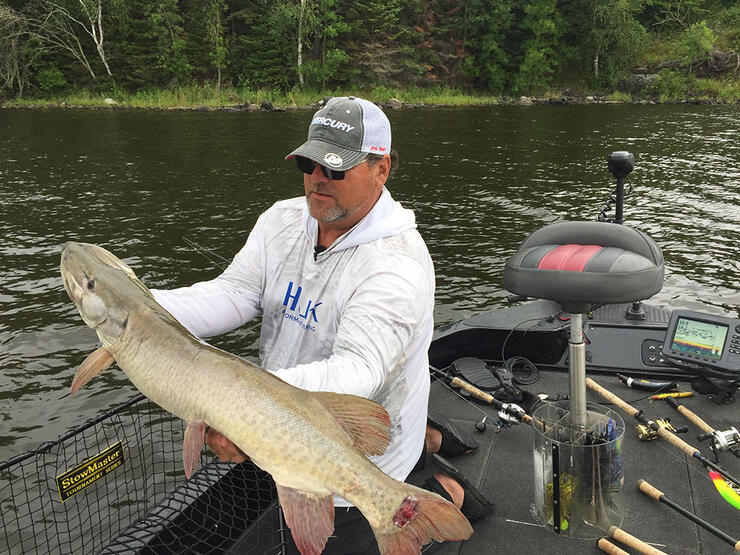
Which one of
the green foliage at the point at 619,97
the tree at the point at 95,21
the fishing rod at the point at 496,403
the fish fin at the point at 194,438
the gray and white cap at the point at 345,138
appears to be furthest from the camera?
the green foliage at the point at 619,97

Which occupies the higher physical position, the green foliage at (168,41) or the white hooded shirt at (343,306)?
the green foliage at (168,41)

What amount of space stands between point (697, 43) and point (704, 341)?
50.0 meters

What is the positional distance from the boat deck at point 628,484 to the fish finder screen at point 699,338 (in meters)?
0.43

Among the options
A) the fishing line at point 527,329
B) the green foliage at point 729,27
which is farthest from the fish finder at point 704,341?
the green foliage at point 729,27

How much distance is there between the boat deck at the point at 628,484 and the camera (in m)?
3.48

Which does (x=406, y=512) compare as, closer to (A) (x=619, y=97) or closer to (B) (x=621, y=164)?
(B) (x=621, y=164)

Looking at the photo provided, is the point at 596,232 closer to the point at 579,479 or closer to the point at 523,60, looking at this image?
the point at 579,479

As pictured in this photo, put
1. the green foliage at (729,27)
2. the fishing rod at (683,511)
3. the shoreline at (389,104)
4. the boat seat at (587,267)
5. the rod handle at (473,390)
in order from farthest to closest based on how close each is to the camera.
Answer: the green foliage at (729,27)
the shoreline at (389,104)
the rod handle at (473,390)
the fishing rod at (683,511)
the boat seat at (587,267)

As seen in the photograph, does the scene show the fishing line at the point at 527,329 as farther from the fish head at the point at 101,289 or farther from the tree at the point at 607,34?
the tree at the point at 607,34

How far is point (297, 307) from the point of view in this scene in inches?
113

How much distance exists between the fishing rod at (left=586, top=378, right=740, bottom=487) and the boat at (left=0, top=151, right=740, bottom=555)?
21mm

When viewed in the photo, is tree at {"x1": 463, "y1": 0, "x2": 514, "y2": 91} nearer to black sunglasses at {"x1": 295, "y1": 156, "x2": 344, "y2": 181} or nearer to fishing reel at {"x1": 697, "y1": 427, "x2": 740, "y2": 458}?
fishing reel at {"x1": 697, "y1": 427, "x2": 740, "y2": 458}

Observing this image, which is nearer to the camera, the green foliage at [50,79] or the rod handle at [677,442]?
the rod handle at [677,442]

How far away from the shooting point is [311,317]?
9.23ft
